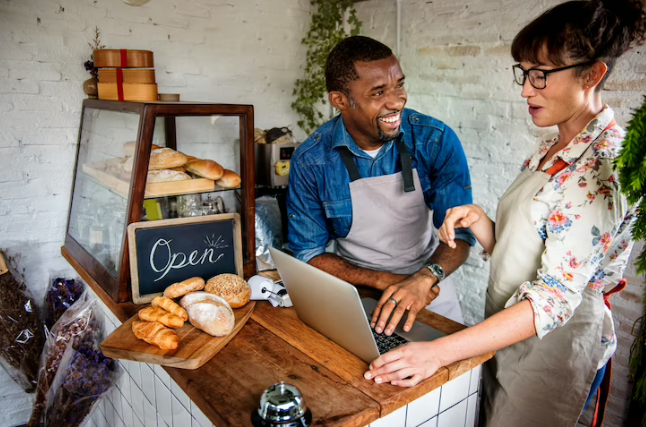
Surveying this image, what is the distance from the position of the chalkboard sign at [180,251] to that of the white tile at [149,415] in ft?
1.18

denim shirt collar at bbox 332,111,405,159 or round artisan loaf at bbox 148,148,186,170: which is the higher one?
denim shirt collar at bbox 332,111,405,159

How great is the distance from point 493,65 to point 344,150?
1181 millimetres

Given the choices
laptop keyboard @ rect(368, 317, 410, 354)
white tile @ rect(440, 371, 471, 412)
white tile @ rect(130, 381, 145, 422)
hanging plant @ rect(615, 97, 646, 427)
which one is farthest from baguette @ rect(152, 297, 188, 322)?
hanging plant @ rect(615, 97, 646, 427)

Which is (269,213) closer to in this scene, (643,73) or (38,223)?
(38,223)

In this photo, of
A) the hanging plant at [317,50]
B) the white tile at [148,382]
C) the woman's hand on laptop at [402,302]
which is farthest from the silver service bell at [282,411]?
the hanging plant at [317,50]

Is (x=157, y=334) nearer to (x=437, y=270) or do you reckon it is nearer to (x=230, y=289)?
(x=230, y=289)

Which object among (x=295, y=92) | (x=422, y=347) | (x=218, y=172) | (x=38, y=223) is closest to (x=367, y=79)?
(x=218, y=172)

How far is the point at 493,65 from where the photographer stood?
282 centimetres

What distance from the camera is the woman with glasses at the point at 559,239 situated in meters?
1.30

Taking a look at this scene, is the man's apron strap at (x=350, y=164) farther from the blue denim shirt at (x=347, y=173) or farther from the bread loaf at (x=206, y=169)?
the bread loaf at (x=206, y=169)

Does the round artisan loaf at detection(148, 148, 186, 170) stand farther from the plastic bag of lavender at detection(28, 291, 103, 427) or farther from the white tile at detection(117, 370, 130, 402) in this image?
the white tile at detection(117, 370, 130, 402)

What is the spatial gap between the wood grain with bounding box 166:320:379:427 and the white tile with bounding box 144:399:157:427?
42cm

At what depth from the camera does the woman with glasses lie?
4.27ft

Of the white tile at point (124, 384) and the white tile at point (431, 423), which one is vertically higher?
the white tile at point (431, 423)
